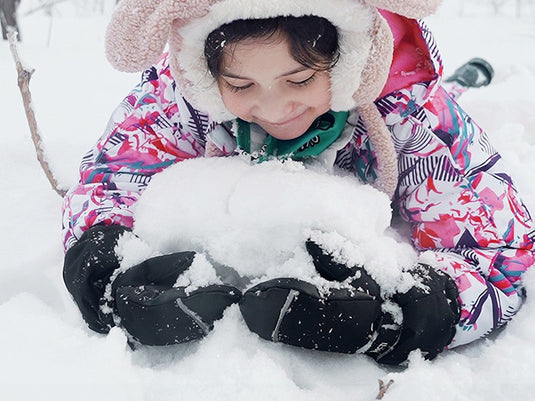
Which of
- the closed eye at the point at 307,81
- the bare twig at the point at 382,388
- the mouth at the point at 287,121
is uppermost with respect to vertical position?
the closed eye at the point at 307,81

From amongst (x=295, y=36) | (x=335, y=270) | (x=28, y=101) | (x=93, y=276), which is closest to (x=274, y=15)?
(x=295, y=36)

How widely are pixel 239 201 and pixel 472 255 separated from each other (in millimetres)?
466

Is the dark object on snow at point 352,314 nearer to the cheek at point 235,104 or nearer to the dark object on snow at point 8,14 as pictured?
the cheek at point 235,104

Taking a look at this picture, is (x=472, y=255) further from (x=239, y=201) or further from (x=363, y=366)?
(x=239, y=201)

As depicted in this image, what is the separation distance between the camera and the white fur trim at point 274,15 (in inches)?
32.2

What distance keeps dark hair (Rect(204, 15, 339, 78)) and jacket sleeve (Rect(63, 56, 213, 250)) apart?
1.07 ft

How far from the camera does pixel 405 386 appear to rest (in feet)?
2.31

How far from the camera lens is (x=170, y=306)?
769 millimetres

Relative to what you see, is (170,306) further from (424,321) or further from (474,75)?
(474,75)

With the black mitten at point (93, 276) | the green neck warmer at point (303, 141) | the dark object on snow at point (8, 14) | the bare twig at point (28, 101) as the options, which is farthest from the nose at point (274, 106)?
the dark object on snow at point (8, 14)

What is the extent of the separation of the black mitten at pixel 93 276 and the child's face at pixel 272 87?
1.10 feet

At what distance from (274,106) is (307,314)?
370mm

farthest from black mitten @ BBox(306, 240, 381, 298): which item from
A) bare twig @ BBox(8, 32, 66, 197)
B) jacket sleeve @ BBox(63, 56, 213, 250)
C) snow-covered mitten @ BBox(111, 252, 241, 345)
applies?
bare twig @ BBox(8, 32, 66, 197)

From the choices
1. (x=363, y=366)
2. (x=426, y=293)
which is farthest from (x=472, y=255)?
(x=363, y=366)
